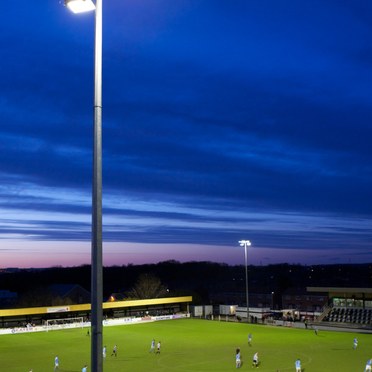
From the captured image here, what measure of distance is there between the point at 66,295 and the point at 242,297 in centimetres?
3654

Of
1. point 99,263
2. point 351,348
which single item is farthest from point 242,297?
point 99,263

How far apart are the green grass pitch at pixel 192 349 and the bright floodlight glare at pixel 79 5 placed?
31709 mm

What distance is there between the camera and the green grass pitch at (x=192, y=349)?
3712cm

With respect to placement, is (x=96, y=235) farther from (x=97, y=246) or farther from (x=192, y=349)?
(x=192, y=349)

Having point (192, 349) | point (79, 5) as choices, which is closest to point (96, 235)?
point (79, 5)

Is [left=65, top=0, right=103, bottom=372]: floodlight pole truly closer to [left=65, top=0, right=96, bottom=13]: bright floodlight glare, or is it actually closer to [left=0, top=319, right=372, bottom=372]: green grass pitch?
[left=65, top=0, right=96, bottom=13]: bright floodlight glare

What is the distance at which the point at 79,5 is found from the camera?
8.08 metres

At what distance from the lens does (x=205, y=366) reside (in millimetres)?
36812

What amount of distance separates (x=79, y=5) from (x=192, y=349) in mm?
41366

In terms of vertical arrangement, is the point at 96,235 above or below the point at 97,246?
above

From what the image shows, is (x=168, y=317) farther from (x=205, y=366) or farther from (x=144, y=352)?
(x=205, y=366)

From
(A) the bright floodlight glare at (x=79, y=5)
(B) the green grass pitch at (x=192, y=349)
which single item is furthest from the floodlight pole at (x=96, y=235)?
(B) the green grass pitch at (x=192, y=349)

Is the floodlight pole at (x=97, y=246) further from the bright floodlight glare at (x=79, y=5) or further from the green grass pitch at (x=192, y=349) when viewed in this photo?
the green grass pitch at (x=192, y=349)

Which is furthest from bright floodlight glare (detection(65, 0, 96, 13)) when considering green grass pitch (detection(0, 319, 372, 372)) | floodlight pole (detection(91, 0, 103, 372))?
green grass pitch (detection(0, 319, 372, 372))
